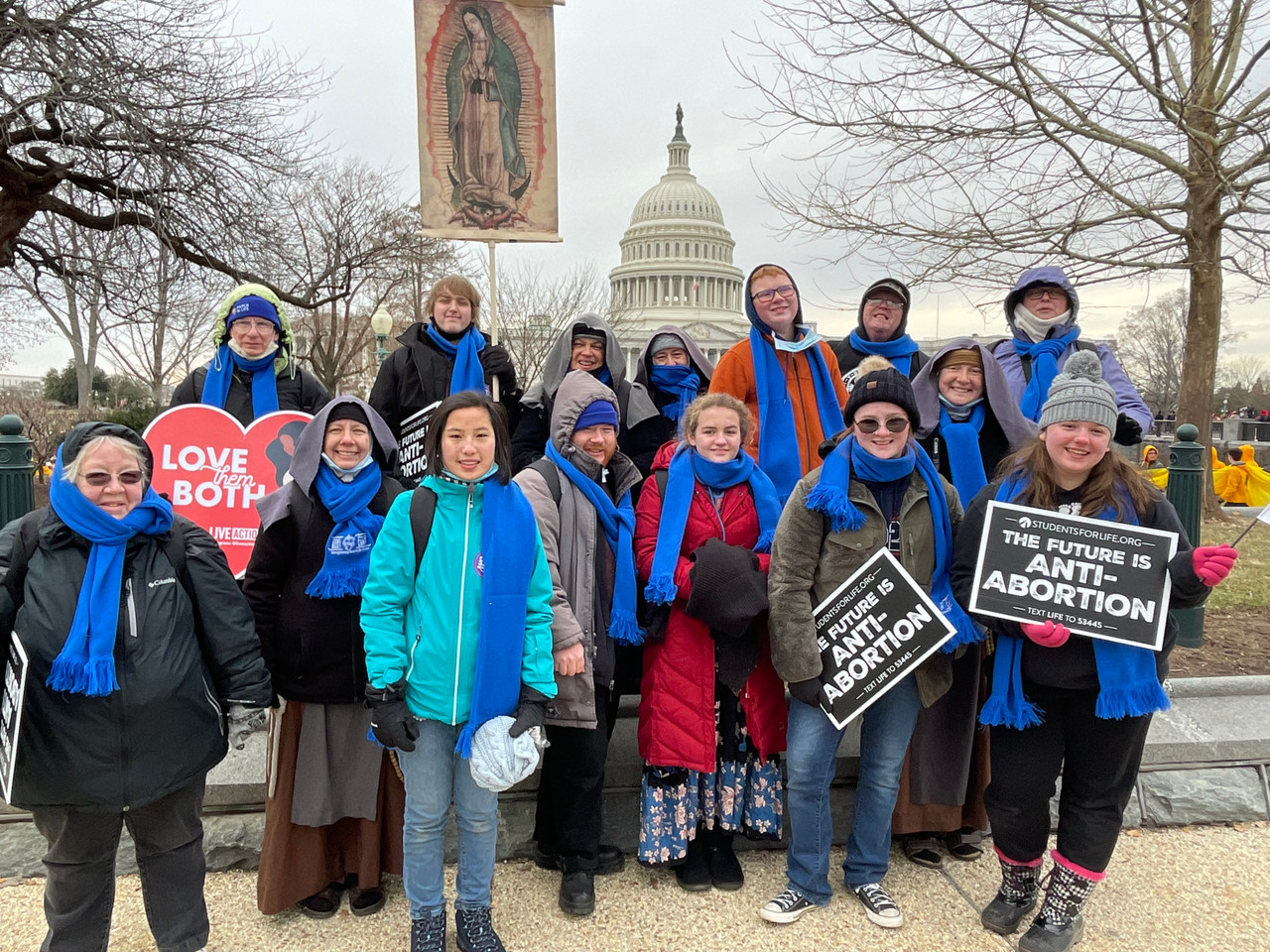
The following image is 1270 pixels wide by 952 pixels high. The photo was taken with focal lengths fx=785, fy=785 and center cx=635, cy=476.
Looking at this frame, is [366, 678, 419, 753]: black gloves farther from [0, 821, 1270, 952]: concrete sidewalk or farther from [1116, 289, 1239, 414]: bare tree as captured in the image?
[1116, 289, 1239, 414]: bare tree

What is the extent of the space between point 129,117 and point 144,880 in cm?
941

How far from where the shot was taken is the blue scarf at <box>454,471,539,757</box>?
8.48 feet

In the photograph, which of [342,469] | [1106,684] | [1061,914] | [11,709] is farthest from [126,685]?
[1061,914]

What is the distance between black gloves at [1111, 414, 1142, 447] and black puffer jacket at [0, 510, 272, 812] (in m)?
3.65

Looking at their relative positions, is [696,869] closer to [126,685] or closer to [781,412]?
[781,412]

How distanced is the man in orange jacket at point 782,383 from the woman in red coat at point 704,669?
2.15ft

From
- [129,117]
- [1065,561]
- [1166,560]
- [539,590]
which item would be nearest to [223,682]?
[539,590]

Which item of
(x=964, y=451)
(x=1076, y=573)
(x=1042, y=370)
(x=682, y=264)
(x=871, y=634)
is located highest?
(x=682, y=264)

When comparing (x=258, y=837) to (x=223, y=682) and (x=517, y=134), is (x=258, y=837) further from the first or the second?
(x=517, y=134)

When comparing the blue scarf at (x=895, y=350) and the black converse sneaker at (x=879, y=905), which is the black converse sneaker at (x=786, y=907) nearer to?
the black converse sneaker at (x=879, y=905)

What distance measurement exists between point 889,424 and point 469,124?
470 centimetres

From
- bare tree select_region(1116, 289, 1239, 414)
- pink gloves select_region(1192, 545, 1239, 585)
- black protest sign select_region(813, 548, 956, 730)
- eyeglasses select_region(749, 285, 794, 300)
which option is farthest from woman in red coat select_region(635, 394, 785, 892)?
bare tree select_region(1116, 289, 1239, 414)

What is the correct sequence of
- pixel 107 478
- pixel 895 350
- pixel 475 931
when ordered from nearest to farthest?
1. pixel 107 478
2. pixel 475 931
3. pixel 895 350

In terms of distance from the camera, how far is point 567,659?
281 centimetres
